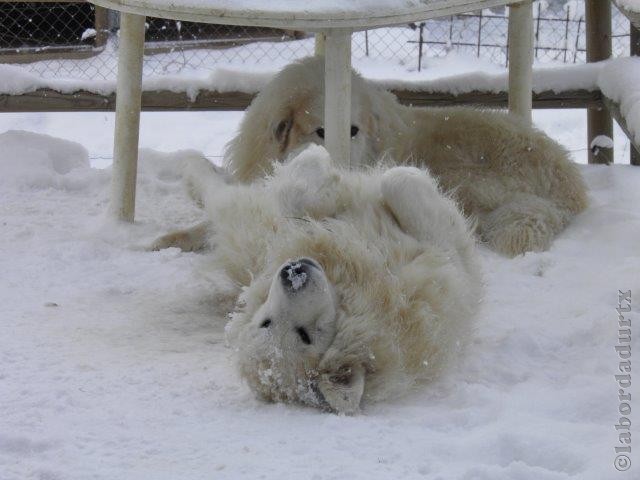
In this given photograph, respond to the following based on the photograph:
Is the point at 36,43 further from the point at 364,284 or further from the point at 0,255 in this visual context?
the point at 364,284

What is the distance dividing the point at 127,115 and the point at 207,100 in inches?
57.9

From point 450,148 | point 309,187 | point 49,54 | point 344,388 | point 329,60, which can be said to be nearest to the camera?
point 344,388

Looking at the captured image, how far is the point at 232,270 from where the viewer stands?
3648 millimetres


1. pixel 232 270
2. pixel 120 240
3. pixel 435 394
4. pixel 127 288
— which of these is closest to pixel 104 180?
pixel 120 240

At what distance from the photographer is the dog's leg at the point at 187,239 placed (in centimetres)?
446

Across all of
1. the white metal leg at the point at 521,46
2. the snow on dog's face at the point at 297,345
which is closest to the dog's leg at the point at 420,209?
the snow on dog's face at the point at 297,345

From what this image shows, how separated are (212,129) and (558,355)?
8.78 meters

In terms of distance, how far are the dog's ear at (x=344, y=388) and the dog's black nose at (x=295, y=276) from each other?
0.27m

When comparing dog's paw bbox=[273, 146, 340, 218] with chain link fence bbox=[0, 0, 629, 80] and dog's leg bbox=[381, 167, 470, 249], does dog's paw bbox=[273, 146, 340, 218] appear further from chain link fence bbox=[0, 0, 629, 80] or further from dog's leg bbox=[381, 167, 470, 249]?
chain link fence bbox=[0, 0, 629, 80]

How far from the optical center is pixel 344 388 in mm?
2713

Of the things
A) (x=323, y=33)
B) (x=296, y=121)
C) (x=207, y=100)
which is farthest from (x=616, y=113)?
(x=207, y=100)

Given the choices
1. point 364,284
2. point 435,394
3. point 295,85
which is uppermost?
point 295,85

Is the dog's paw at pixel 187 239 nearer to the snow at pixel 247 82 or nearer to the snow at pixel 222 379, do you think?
the snow at pixel 222 379

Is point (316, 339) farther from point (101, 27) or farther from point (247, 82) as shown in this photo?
point (101, 27)
